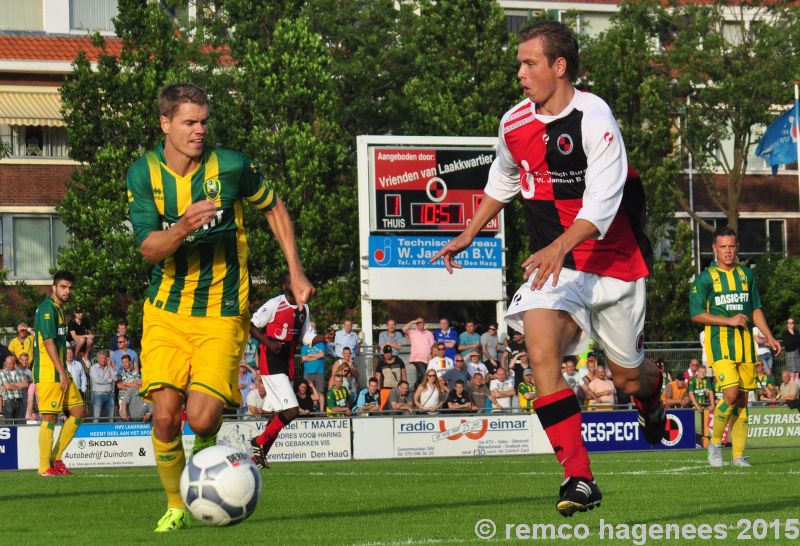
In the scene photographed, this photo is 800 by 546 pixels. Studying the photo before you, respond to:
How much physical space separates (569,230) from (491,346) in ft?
69.2

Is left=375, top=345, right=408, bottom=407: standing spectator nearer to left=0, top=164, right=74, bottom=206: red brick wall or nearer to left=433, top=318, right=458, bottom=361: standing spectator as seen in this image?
left=433, top=318, right=458, bottom=361: standing spectator

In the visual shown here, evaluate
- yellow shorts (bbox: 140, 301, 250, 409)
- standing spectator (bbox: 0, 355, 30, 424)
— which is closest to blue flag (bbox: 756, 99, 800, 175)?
standing spectator (bbox: 0, 355, 30, 424)

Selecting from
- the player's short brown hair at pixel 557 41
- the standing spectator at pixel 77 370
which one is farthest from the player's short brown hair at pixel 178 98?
the standing spectator at pixel 77 370

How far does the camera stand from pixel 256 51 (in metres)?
35.2

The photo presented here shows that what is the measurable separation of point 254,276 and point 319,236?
2.46 meters

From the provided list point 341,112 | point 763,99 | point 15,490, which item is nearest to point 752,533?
point 15,490

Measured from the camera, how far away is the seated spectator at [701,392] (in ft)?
83.7

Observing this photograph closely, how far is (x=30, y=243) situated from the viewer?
40562mm

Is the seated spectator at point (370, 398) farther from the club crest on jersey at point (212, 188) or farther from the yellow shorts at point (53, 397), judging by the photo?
the club crest on jersey at point (212, 188)

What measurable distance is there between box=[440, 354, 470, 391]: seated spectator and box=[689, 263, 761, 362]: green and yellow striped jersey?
10.3m

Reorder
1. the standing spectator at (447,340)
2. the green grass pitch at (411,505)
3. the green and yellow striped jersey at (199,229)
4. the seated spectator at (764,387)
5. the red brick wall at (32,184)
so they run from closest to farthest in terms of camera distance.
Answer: the green grass pitch at (411,505)
the green and yellow striped jersey at (199,229)
the seated spectator at (764,387)
the standing spectator at (447,340)
the red brick wall at (32,184)

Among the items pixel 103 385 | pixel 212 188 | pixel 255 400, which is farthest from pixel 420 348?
pixel 212 188

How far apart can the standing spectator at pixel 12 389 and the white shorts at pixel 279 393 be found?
8.87 m

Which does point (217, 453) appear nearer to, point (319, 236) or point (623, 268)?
point (623, 268)
